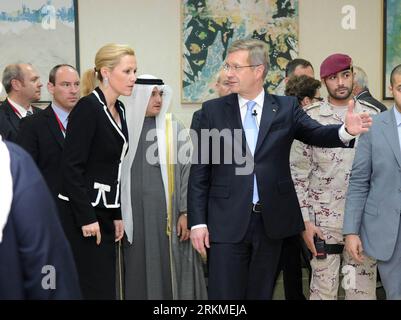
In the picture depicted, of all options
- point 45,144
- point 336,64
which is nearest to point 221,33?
point 336,64

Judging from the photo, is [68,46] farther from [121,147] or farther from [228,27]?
[121,147]

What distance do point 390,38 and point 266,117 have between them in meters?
3.34

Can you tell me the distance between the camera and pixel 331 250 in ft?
10.7

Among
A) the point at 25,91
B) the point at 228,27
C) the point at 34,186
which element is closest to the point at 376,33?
the point at 228,27

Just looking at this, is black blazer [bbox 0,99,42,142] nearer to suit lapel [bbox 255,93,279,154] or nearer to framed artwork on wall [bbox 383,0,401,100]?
suit lapel [bbox 255,93,279,154]

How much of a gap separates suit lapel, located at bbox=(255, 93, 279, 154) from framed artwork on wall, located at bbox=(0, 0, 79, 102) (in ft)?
8.65

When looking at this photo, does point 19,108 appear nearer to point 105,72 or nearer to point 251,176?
Answer: point 105,72

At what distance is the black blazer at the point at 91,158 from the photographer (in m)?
2.76

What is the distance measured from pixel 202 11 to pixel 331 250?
274 cm

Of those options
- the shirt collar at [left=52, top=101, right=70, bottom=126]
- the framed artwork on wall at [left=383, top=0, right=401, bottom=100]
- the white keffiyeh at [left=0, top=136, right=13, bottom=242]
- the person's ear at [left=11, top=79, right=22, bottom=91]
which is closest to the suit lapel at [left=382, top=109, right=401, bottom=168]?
the shirt collar at [left=52, top=101, right=70, bottom=126]

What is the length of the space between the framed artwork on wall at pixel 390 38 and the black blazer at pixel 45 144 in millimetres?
3513

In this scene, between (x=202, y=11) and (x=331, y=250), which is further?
(x=202, y=11)

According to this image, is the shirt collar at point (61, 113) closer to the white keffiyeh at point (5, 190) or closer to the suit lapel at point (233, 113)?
the suit lapel at point (233, 113)

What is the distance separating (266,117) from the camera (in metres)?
2.73
